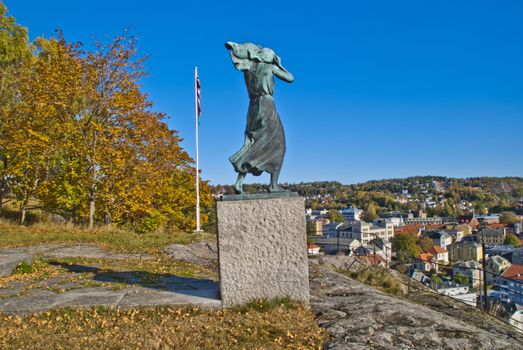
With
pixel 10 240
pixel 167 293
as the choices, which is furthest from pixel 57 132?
pixel 167 293

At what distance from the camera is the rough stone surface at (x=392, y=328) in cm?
385

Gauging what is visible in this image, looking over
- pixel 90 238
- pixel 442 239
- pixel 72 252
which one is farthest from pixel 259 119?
pixel 442 239

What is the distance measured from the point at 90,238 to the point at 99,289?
6.71m

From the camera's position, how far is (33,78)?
15750 mm

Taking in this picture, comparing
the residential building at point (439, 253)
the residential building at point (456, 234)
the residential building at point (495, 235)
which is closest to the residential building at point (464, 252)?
the residential building at point (439, 253)

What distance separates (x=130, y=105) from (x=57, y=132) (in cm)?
288

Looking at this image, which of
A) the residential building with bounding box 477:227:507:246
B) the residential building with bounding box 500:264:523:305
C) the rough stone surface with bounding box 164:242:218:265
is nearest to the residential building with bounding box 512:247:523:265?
the residential building with bounding box 500:264:523:305

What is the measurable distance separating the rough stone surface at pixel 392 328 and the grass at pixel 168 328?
25 centimetres

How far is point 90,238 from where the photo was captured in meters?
12.0

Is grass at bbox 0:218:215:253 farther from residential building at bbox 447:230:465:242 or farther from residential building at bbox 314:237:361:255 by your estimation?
residential building at bbox 447:230:465:242

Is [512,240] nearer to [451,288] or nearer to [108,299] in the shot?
[451,288]

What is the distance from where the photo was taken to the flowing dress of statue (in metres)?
5.25

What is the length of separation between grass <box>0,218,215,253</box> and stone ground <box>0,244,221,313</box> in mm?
2847

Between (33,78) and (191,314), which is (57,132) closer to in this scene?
(33,78)
